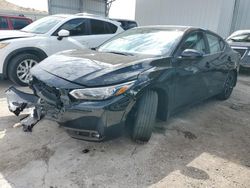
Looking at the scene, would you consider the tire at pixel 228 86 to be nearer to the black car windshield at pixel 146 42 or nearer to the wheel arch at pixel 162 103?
the black car windshield at pixel 146 42

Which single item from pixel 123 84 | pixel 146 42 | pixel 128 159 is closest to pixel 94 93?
pixel 123 84

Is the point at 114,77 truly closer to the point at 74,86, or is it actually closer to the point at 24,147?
the point at 74,86

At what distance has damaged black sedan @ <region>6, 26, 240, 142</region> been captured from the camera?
258 cm

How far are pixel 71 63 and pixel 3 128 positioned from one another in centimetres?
139

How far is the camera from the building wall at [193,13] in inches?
465

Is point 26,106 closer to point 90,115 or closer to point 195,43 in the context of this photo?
point 90,115

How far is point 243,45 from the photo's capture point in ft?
27.7

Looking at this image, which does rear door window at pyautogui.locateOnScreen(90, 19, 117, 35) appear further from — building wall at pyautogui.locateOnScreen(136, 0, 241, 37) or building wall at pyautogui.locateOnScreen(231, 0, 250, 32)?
building wall at pyautogui.locateOnScreen(231, 0, 250, 32)

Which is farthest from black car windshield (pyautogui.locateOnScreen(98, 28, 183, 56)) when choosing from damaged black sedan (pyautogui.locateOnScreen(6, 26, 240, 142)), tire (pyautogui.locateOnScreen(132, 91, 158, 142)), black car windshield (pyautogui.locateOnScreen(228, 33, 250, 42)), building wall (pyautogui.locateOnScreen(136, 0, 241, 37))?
building wall (pyautogui.locateOnScreen(136, 0, 241, 37))

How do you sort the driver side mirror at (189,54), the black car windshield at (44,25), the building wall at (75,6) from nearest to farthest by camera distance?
the driver side mirror at (189,54) → the black car windshield at (44,25) → the building wall at (75,6)

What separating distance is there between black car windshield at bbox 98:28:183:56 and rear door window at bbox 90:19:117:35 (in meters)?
2.51

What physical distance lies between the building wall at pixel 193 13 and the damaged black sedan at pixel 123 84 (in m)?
8.65

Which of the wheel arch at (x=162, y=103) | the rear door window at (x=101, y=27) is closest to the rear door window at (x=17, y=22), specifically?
the rear door window at (x=101, y=27)

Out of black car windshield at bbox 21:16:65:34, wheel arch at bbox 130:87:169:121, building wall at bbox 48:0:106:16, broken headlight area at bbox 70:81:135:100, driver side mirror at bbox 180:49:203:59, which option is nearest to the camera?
broken headlight area at bbox 70:81:135:100
